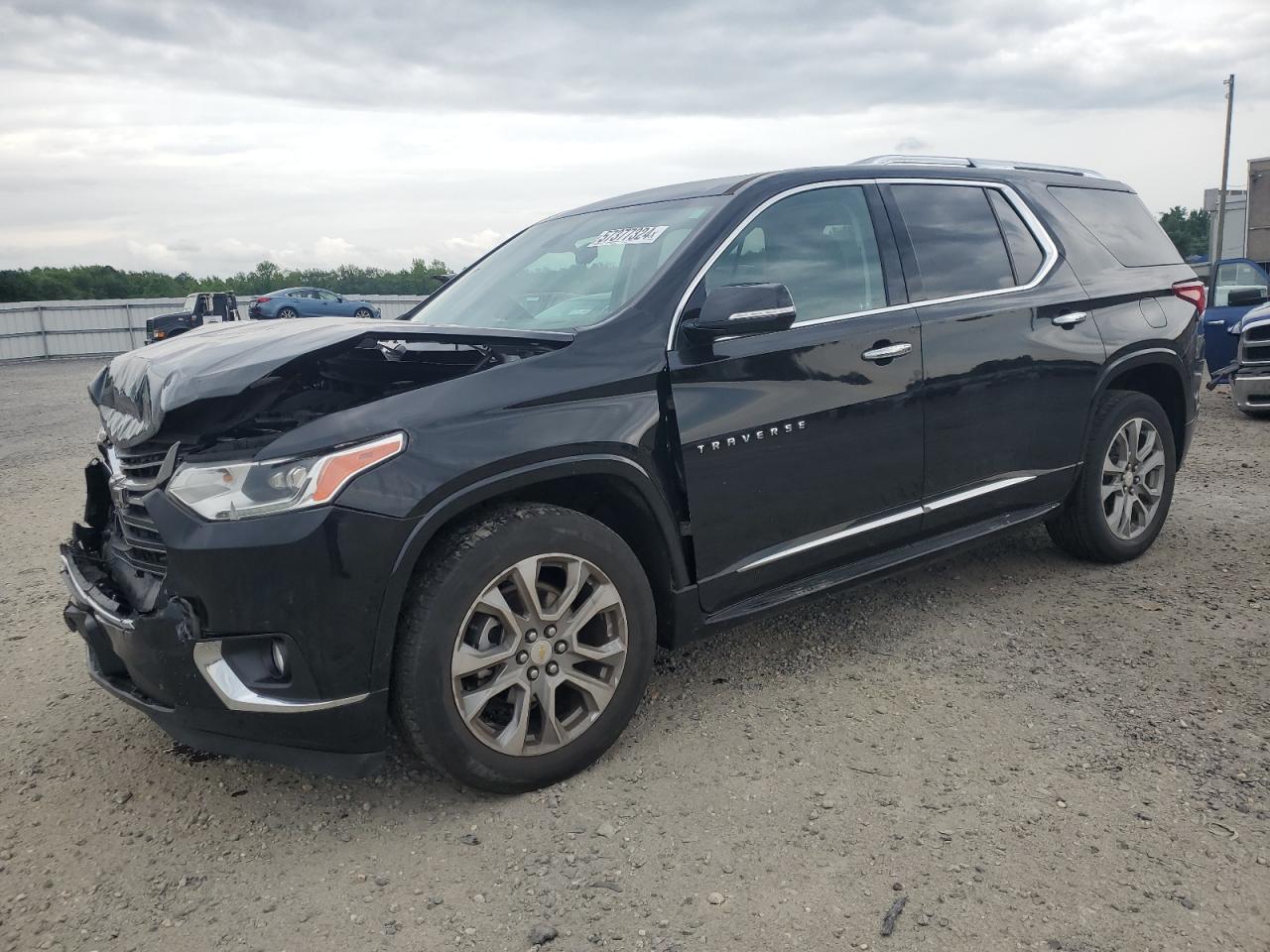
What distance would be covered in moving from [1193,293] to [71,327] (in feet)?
115

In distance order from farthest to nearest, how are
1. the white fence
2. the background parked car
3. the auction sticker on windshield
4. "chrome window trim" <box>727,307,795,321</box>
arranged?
the white fence < the background parked car < the auction sticker on windshield < "chrome window trim" <box>727,307,795,321</box>

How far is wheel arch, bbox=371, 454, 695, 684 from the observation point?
262 cm

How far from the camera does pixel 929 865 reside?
2.50 meters

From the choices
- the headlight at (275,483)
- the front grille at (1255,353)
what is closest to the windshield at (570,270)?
the headlight at (275,483)

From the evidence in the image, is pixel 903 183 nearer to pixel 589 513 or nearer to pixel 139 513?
Answer: pixel 589 513

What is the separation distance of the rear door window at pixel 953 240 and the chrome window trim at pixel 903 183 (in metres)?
0.02

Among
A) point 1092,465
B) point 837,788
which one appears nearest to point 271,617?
point 837,788

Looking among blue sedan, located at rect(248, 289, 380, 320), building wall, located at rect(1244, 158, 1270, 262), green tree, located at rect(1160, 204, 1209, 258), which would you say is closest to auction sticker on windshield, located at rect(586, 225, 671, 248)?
building wall, located at rect(1244, 158, 1270, 262)

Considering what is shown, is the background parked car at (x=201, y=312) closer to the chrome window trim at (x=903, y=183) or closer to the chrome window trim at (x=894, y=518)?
the chrome window trim at (x=903, y=183)

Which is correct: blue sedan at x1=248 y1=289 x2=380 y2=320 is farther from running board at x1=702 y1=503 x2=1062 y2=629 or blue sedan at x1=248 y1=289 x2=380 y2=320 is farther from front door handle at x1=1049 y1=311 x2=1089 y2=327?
running board at x1=702 y1=503 x2=1062 y2=629

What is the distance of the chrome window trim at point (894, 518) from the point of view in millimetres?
3354

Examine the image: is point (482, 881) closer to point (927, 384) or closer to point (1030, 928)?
point (1030, 928)

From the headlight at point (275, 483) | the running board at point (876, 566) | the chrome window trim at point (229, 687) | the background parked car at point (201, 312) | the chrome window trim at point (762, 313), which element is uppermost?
the background parked car at point (201, 312)

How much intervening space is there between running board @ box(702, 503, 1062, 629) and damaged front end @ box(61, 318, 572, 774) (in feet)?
3.91
